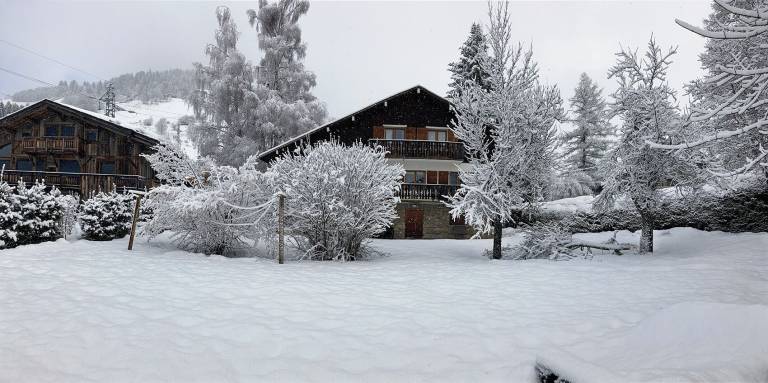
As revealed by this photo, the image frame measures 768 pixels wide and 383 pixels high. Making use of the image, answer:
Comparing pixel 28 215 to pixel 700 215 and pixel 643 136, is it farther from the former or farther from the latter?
pixel 700 215

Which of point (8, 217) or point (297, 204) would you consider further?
point (297, 204)

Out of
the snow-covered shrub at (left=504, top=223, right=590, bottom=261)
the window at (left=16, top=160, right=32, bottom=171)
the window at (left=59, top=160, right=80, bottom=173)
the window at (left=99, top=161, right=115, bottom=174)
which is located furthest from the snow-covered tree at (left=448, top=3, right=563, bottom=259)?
the window at (left=16, top=160, right=32, bottom=171)

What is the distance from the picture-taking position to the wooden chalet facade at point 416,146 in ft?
77.0

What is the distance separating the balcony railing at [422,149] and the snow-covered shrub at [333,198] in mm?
11512

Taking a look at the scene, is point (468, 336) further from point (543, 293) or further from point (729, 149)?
point (729, 149)

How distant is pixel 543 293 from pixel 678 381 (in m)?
4.40

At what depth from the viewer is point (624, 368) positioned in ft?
11.4

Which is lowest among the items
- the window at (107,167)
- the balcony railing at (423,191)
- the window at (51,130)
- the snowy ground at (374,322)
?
the snowy ground at (374,322)

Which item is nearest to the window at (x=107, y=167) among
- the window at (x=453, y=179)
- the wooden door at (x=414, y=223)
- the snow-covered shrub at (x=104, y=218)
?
the snow-covered shrub at (x=104, y=218)

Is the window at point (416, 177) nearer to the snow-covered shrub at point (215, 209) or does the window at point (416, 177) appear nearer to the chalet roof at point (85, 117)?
the snow-covered shrub at point (215, 209)

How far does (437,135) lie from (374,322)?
67.2ft

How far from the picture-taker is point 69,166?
92.6ft

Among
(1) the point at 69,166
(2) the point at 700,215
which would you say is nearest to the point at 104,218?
(1) the point at 69,166

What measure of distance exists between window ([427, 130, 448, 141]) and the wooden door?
4.63 meters
